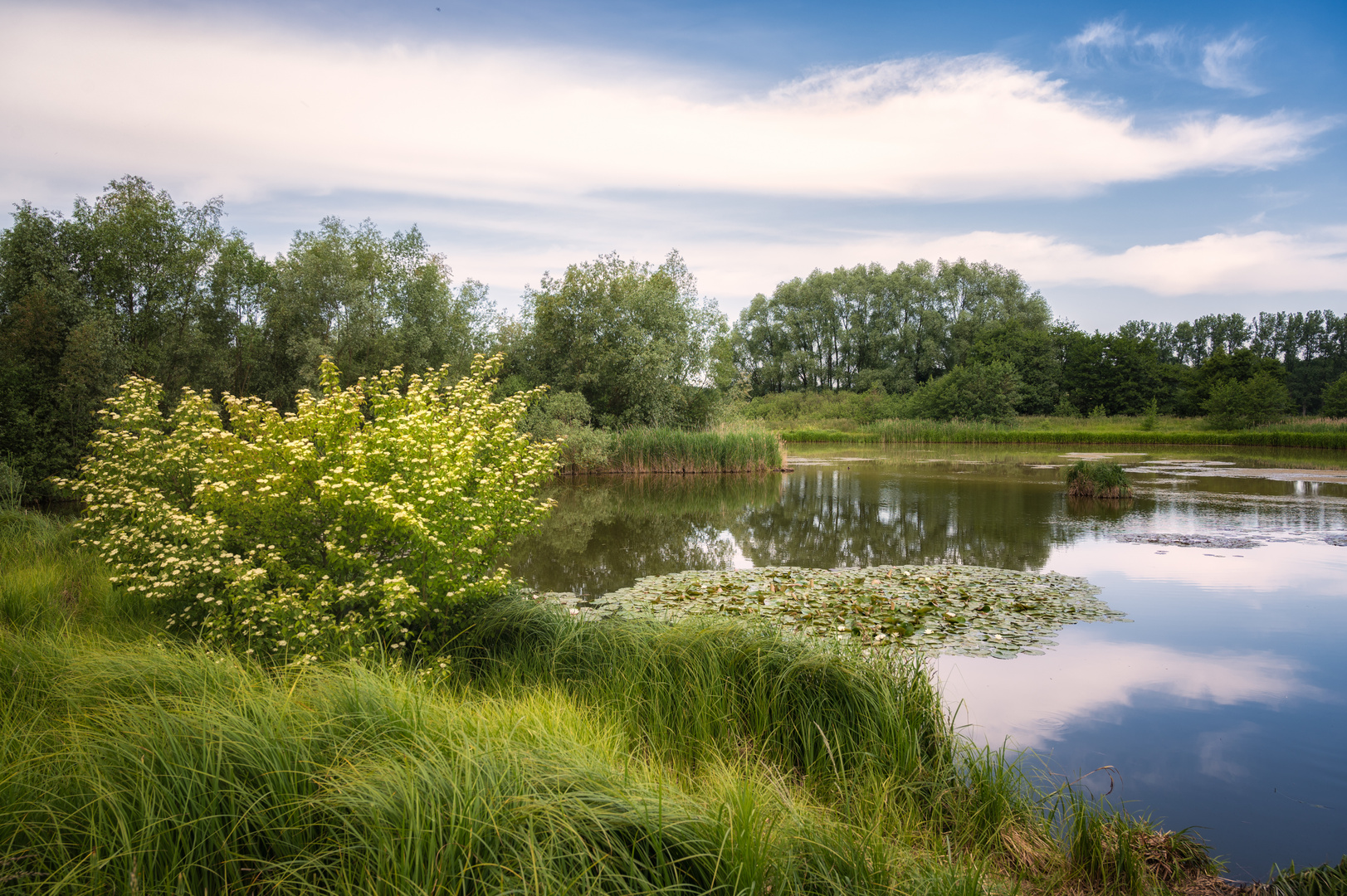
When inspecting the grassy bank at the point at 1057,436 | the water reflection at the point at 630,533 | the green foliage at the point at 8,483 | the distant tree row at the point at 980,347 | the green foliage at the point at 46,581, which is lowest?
the water reflection at the point at 630,533

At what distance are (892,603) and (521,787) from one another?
6.46 metres

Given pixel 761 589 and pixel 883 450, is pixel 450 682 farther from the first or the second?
pixel 883 450

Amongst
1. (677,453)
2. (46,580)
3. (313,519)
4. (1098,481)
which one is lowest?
(46,580)

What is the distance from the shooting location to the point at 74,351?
19406mm

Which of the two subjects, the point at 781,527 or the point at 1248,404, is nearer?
Result: the point at 781,527

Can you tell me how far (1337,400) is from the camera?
4916cm

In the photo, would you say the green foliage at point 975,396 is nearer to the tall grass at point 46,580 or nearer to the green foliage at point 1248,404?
the green foliage at point 1248,404

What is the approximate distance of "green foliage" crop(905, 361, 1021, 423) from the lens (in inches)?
2188

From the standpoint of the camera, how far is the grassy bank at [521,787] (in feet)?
7.73

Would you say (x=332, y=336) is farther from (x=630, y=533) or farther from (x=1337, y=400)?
(x=1337, y=400)

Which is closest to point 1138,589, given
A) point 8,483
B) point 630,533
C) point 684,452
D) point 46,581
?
point 630,533

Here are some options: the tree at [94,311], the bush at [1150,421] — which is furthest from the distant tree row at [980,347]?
the tree at [94,311]

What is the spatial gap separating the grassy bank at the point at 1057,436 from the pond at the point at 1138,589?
18085mm

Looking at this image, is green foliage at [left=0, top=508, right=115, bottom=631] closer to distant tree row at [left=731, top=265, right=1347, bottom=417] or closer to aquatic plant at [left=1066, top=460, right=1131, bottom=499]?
aquatic plant at [left=1066, top=460, right=1131, bottom=499]
